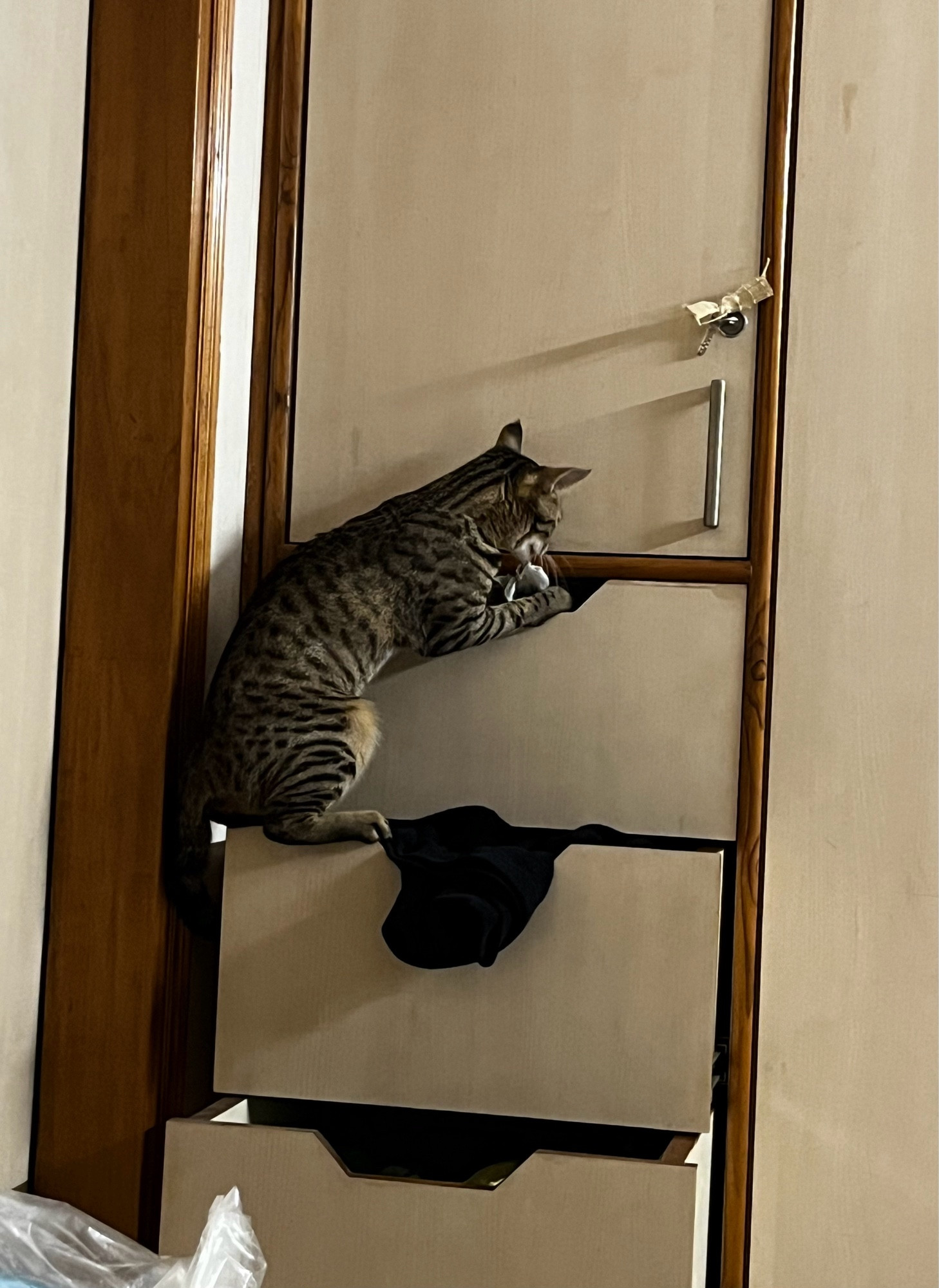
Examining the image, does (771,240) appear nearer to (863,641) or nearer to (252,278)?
(863,641)

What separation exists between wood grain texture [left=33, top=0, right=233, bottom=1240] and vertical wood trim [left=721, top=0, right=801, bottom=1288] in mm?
689

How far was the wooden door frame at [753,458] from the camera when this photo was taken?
1.71 m

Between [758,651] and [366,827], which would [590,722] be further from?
[366,827]

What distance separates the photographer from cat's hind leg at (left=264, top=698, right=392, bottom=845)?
156 centimetres

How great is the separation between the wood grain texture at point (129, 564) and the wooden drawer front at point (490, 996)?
125mm

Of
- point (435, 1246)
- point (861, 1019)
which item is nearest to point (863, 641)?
point (861, 1019)

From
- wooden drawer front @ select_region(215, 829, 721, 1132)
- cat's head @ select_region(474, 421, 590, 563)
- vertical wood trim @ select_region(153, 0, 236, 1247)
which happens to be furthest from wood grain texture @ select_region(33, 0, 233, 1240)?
cat's head @ select_region(474, 421, 590, 563)

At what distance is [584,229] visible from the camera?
5.93 feet

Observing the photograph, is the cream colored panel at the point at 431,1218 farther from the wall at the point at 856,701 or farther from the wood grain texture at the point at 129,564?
the wall at the point at 856,701

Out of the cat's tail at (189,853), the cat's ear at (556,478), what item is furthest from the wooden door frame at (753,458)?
the cat's tail at (189,853)

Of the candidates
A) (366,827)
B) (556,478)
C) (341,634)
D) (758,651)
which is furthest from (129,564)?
(758,651)

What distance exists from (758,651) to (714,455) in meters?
0.25

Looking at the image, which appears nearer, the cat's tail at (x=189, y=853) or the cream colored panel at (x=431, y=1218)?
the cream colored panel at (x=431, y=1218)

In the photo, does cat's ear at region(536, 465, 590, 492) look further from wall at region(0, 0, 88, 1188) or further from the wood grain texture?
wall at region(0, 0, 88, 1188)
